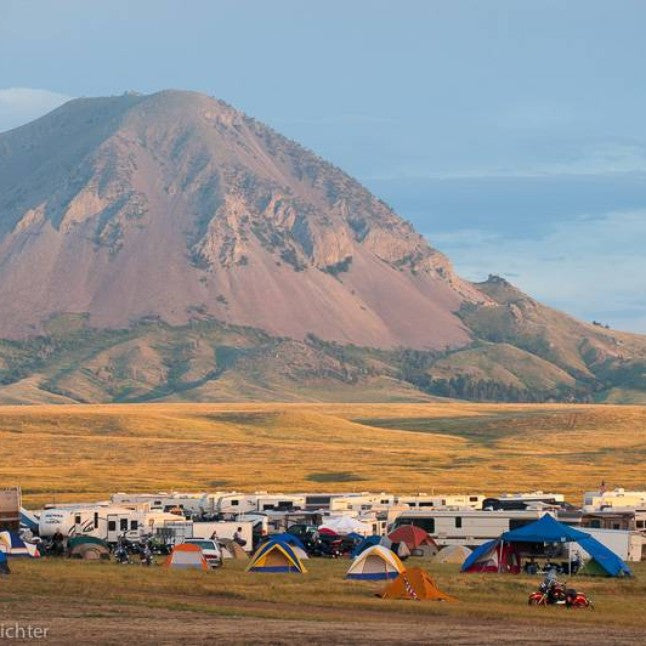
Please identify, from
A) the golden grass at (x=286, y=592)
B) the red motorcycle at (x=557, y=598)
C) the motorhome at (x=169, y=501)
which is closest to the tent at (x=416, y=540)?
the golden grass at (x=286, y=592)

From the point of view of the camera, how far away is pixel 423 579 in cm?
5144

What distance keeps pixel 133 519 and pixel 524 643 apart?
143 feet

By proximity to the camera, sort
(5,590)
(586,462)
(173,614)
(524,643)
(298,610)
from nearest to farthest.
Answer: (524,643) < (173,614) < (298,610) < (5,590) < (586,462)

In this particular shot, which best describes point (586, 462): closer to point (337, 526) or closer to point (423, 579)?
point (337, 526)

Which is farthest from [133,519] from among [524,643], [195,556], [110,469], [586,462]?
[586,462]

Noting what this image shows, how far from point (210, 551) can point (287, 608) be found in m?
18.6

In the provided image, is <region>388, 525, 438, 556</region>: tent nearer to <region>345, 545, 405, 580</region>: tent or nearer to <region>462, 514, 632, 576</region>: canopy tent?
<region>462, 514, 632, 576</region>: canopy tent

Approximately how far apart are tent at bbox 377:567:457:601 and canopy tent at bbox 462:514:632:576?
39.3 ft

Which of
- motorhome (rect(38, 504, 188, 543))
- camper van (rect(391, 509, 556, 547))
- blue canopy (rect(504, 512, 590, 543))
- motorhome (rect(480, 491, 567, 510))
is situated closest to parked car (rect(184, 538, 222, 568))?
motorhome (rect(38, 504, 188, 543))

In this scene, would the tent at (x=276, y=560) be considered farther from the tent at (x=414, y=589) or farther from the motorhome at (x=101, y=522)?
the motorhome at (x=101, y=522)

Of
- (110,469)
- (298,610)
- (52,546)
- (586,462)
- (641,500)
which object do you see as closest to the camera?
(298,610)

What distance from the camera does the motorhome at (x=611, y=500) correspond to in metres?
87.4

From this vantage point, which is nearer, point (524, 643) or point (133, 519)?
point (524, 643)

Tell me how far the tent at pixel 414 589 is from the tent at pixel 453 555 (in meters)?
18.6
